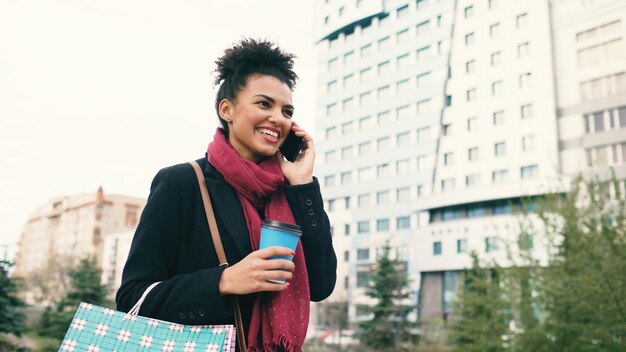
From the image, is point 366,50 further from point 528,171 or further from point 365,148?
point 528,171

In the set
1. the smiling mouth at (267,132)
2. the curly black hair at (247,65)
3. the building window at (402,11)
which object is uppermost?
the building window at (402,11)

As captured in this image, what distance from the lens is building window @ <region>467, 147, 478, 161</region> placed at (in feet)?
136

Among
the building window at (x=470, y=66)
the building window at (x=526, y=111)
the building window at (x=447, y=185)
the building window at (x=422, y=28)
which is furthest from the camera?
the building window at (x=422, y=28)

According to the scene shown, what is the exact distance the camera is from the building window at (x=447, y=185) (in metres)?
43.1

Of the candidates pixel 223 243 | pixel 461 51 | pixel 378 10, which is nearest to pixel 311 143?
pixel 223 243

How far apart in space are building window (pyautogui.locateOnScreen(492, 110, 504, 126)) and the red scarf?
40.9 meters

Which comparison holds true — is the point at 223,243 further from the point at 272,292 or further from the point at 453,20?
the point at 453,20

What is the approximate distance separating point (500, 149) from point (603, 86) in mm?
7487

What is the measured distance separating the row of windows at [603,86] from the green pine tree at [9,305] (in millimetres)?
33749

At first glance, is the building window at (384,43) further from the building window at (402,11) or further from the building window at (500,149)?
the building window at (500,149)

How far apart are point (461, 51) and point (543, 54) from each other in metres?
7.44

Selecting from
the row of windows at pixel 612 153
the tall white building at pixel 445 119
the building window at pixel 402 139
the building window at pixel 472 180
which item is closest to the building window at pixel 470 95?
the tall white building at pixel 445 119

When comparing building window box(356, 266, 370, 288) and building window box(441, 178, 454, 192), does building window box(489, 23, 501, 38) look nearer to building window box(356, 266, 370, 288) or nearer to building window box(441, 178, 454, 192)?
building window box(441, 178, 454, 192)

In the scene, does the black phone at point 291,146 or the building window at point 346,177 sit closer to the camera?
the black phone at point 291,146
